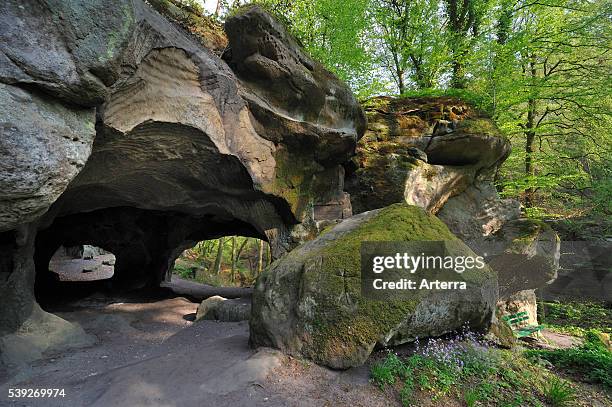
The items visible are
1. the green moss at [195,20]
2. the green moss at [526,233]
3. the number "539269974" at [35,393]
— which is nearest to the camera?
the number "539269974" at [35,393]

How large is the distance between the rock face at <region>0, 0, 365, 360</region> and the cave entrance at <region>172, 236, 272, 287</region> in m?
11.5

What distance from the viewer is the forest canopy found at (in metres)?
10.5

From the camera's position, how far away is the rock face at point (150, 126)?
9.77ft

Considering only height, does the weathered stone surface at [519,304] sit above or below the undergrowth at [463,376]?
below

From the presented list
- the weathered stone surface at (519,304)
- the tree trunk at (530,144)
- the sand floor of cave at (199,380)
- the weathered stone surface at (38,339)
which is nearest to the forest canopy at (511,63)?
the tree trunk at (530,144)

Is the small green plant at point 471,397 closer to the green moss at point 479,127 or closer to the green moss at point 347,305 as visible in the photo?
the green moss at point 347,305

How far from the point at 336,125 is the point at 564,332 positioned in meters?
10.9

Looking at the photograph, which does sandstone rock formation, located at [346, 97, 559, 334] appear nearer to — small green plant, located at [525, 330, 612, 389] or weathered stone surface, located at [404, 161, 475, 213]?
weathered stone surface, located at [404, 161, 475, 213]

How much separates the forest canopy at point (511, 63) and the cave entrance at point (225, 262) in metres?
12.9

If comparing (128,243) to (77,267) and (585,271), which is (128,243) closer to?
(77,267)

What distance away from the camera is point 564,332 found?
11.8m

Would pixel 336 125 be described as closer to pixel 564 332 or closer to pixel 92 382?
pixel 92 382

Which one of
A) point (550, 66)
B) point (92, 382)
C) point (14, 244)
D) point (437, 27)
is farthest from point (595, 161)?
point (14, 244)

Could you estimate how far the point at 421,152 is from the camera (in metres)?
9.43
